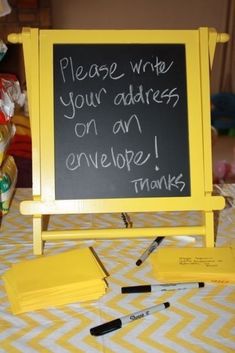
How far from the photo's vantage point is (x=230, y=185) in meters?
1.36

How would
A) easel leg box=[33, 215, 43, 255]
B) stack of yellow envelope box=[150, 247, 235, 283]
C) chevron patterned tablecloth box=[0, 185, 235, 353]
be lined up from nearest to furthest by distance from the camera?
1. chevron patterned tablecloth box=[0, 185, 235, 353]
2. stack of yellow envelope box=[150, 247, 235, 283]
3. easel leg box=[33, 215, 43, 255]

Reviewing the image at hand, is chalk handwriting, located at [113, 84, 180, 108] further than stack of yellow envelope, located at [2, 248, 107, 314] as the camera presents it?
Yes

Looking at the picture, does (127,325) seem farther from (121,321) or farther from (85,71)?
(85,71)

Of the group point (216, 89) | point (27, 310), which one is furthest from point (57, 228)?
point (216, 89)

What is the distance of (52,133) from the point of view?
936 millimetres

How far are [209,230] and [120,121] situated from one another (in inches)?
12.8

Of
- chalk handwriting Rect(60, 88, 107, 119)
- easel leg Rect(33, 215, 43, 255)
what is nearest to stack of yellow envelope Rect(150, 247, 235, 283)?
easel leg Rect(33, 215, 43, 255)

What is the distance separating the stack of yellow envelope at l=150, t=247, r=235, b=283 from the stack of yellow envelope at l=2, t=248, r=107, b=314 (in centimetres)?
12

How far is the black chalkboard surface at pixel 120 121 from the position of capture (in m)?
0.94

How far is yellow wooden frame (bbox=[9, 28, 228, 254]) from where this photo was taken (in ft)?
3.06

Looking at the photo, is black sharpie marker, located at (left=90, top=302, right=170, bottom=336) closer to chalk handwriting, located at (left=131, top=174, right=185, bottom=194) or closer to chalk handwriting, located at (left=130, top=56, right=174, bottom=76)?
chalk handwriting, located at (left=131, top=174, right=185, bottom=194)

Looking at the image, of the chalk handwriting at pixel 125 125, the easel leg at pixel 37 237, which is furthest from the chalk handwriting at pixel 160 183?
the easel leg at pixel 37 237

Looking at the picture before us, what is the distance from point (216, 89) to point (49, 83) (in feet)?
12.4

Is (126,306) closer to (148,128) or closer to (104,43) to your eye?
(148,128)
